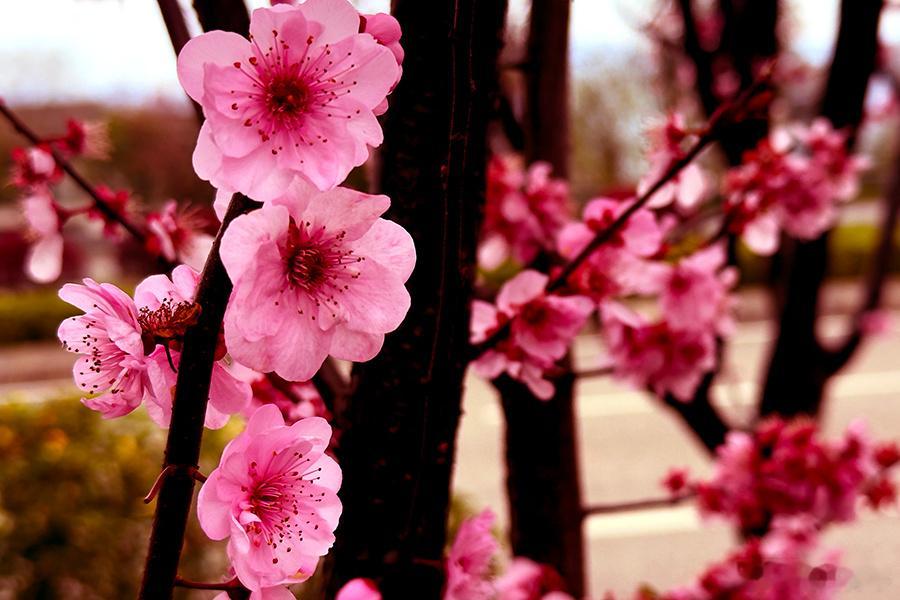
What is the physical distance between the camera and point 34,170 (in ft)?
3.74

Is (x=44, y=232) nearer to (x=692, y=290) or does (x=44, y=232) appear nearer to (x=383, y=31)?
(x=383, y=31)

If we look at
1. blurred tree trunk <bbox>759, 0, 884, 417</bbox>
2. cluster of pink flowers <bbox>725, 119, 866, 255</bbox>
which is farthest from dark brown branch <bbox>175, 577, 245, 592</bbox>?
blurred tree trunk <bbox>759, 0, 884, 417</bbox>

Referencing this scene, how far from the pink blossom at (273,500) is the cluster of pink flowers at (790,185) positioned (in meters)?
0.94

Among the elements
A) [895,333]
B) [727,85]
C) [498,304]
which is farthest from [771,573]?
[895,333]

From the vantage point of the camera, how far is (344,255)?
54 cm

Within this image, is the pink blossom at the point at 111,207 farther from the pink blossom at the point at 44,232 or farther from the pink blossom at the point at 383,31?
the pink blossom at the point at 383,31

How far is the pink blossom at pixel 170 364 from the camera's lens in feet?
1.73

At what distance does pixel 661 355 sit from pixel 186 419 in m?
1.02

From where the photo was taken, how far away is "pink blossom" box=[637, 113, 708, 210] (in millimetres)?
1036

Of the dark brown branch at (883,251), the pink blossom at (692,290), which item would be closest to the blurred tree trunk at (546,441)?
the pink blossom at (692,290)

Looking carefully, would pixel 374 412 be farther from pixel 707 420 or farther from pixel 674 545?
pixel 674 545

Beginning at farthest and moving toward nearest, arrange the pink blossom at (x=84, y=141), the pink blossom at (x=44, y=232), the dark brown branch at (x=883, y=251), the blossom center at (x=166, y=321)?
the dark brown branch at (x=883, y=251) → the pink blossom at (x=84, y=141) → the pink blossom at (x=44, y=232) → the blossom center at (x=166, y=321)

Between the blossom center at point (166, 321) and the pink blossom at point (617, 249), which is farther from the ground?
the pink blossom at point (617, 249)

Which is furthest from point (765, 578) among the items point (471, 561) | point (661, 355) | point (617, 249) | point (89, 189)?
point (89, 189)
